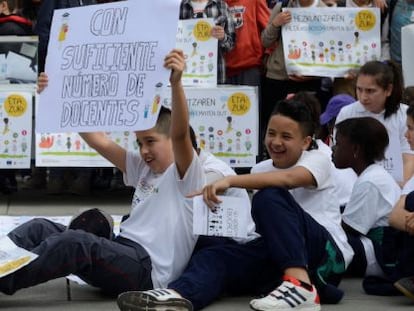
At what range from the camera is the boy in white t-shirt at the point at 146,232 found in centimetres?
457

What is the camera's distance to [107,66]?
4855 mm

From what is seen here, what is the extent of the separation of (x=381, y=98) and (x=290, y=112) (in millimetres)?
1992

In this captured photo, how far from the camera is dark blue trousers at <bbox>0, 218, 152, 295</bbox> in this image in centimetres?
457

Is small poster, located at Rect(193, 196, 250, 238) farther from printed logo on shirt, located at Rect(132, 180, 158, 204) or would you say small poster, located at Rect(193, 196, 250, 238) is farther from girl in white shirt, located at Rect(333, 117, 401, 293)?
girl in white shirt, located at Rect(333, 117, 401, 293)

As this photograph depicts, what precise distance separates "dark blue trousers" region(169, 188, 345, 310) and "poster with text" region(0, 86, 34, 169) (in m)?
3.50

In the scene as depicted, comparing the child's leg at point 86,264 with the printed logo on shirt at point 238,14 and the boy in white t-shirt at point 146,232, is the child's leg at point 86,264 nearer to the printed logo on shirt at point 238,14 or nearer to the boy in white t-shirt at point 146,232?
the boy in white t-shirt at point 146,232

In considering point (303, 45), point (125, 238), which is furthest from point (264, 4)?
point (125, 238)

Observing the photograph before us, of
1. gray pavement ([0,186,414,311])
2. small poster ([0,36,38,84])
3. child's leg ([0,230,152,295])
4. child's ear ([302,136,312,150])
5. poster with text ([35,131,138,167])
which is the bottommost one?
gray pavement ([0,186,414,311])

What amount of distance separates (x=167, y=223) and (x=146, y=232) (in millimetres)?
112

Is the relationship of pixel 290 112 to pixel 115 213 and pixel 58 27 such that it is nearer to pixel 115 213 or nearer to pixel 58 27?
pixel 58 27

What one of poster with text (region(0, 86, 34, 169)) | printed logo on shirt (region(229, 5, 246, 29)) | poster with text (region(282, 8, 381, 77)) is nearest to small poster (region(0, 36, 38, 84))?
poster with text (region(0, 86, 34, 169))

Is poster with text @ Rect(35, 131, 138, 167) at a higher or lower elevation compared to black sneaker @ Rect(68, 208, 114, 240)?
higher

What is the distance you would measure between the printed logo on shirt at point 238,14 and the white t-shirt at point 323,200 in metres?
3.91

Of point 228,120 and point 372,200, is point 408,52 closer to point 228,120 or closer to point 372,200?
point 228,120
